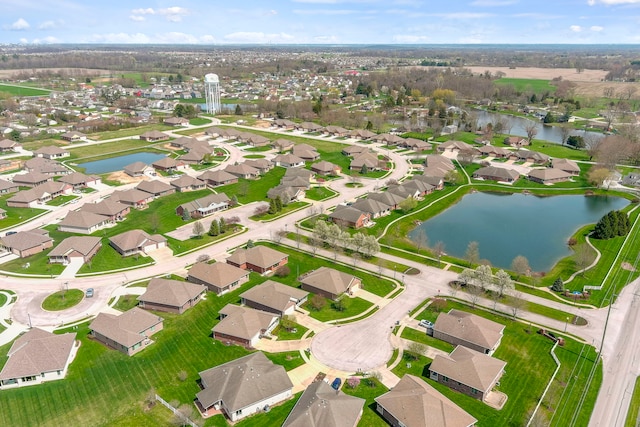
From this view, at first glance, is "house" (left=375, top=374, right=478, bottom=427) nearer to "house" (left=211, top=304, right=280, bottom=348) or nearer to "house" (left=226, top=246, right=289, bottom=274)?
"house" (left=211, top=304, right=280, bottom=348)

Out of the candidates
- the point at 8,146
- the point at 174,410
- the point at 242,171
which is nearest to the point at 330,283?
the point at 174,410

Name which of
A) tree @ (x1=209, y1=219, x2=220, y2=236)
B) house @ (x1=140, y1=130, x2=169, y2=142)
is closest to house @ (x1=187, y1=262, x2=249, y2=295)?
tree @ (x1=209, y1=219, x2=220, y2=236)

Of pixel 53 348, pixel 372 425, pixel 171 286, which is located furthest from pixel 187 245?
pixel 372 425

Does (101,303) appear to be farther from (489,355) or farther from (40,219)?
(489,355)

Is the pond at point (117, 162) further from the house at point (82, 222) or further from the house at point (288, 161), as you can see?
the house at point (82, 222)

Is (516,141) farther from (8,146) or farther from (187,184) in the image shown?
(8,146)

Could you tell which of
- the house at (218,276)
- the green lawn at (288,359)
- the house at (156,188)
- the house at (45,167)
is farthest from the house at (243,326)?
the house at (45,167)
